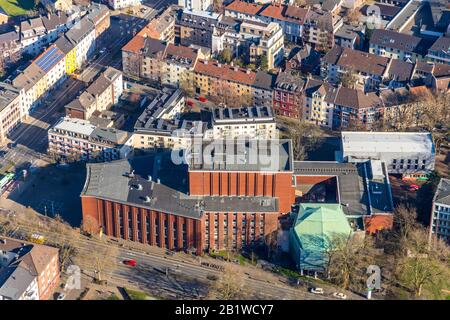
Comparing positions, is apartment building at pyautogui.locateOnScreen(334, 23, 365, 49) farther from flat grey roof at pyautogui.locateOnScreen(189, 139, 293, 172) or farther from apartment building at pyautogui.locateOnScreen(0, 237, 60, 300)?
apartment building at pyautogui.locateOnScreen(0, 237, 60, 300)

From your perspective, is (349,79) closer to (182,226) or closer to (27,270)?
(182,226)

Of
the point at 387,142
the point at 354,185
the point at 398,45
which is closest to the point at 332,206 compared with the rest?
the point at 354,185

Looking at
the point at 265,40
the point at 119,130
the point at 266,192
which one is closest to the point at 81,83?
the point at 119,130

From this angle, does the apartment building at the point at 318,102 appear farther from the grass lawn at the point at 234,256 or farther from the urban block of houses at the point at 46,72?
the urban block of houses at the point at 46,72

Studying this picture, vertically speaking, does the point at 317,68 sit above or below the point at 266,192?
above

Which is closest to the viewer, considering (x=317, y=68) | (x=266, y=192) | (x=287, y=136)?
(x=266, y=192)

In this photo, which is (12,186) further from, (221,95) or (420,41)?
(420,41)

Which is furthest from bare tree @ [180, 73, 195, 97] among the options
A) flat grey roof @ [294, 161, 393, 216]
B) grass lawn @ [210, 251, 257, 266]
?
grass lawn @ [210, 251, 257, 266]

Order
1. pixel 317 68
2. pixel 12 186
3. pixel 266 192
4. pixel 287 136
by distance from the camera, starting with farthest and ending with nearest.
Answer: pixel 317 68, pixel 287 136, pixel 12 186, pixel 266 192
